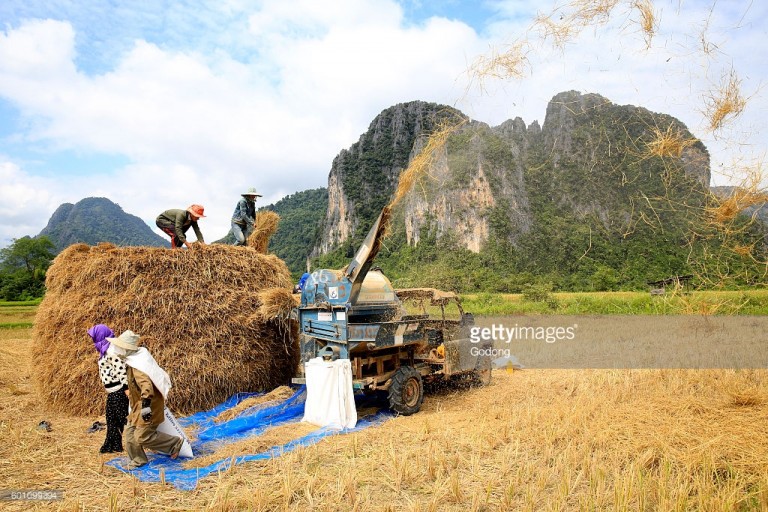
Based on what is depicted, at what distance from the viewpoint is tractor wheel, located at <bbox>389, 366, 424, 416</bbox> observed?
6.79 meters

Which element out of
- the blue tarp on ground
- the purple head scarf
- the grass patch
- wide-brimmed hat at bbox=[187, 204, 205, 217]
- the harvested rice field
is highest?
wide-brimmed hat at bbox=[187, 204, 205, 217]

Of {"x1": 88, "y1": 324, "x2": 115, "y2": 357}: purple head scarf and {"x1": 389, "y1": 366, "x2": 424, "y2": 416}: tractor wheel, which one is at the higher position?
{"x1": 88, "y1": 324, "x2": 115, "y2": 357}: purple head scarf

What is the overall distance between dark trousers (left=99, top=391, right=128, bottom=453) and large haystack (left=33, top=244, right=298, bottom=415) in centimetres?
143

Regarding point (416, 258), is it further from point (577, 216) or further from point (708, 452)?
point (708, 452)

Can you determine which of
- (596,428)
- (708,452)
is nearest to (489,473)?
(596,428)

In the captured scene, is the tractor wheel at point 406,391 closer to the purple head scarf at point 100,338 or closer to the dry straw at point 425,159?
the dry straw at point 425,159

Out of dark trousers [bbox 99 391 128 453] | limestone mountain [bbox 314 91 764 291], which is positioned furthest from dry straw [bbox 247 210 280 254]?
dark trousers [bbox 99 391 128 453]

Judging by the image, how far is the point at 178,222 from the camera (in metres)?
8.19

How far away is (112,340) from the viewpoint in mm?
5215

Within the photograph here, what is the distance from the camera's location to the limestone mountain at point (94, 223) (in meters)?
62.3

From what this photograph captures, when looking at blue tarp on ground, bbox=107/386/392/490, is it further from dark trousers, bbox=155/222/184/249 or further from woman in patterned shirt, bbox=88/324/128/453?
dark trousers, bbox=155/222/184/249

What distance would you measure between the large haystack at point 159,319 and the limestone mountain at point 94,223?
5635cm

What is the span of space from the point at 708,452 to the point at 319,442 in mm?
3788
